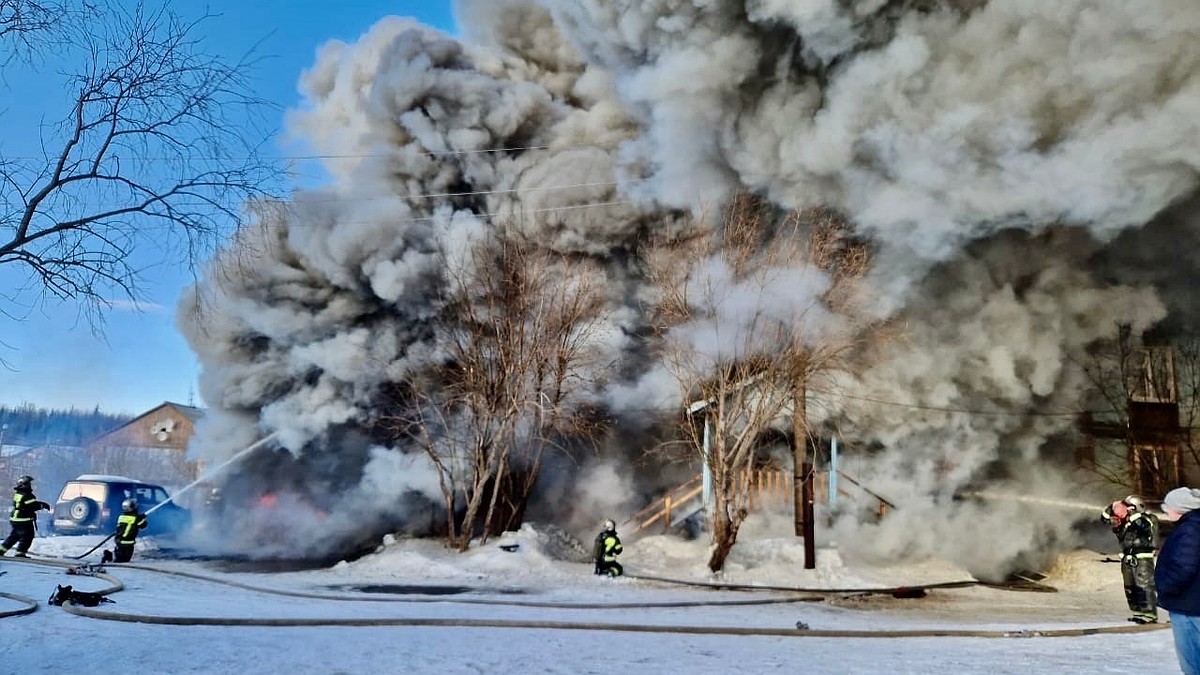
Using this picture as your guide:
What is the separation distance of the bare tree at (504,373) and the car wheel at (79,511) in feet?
25.5

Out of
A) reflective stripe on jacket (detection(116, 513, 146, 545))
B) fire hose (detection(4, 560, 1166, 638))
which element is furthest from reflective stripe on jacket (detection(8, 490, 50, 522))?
fire hose (detection(4, 560, 1166, 638))

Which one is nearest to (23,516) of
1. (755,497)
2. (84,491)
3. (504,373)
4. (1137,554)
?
(84,491)

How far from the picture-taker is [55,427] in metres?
64.6

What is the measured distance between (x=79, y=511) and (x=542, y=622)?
16708 millimetres

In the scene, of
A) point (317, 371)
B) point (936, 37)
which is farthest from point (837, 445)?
point (317, 371)

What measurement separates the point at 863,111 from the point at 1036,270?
624cm

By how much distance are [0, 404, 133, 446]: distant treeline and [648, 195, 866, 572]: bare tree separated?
45.2 meters

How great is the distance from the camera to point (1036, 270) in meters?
18.4

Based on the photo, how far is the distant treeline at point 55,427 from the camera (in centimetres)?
5600

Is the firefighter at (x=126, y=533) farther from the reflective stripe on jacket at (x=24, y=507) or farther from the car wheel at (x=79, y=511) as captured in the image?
the car wheel at (x=79, y=511)

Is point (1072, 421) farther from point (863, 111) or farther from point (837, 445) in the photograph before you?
point (863, 111)

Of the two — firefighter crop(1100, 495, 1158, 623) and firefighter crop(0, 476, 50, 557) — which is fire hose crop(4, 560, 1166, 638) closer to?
firefighter crop(1100, 495, 1158, 623)

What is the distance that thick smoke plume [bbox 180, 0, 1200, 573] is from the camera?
14.2 metres

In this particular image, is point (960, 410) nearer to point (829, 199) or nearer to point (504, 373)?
point (829, 199)
